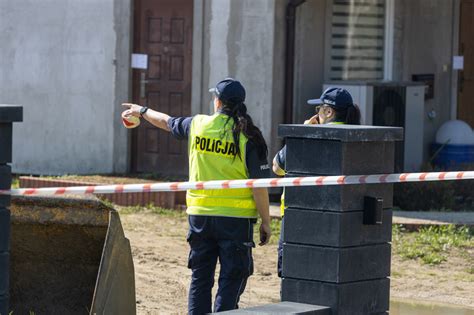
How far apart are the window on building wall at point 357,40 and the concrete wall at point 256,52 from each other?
101 cm

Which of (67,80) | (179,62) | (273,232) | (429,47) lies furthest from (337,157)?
(429,47)

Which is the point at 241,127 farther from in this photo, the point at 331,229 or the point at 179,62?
the point at 179,62

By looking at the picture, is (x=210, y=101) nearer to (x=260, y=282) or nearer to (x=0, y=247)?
(x=260, y=282)

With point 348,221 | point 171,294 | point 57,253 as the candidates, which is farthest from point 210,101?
point 348,221

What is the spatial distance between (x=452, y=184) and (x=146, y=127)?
4007mm

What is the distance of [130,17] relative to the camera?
16094mm

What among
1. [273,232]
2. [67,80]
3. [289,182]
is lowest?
[273,232]

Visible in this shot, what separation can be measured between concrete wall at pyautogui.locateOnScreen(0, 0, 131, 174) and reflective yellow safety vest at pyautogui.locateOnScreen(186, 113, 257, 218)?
28.6 ft

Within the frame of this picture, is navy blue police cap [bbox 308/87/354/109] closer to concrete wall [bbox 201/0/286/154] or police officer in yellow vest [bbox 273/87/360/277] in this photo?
police officer in yellow vest [bbox 273/87/360/277]

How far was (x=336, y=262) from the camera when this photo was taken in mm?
6727

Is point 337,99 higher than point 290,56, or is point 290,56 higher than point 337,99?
point 290,56

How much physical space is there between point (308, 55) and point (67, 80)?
333 centimetres

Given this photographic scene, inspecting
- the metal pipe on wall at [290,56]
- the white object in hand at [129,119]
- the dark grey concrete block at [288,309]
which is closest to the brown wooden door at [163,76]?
the metal pipe on wall at [290,56]

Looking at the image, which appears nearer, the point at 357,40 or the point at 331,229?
the point at 331,229
